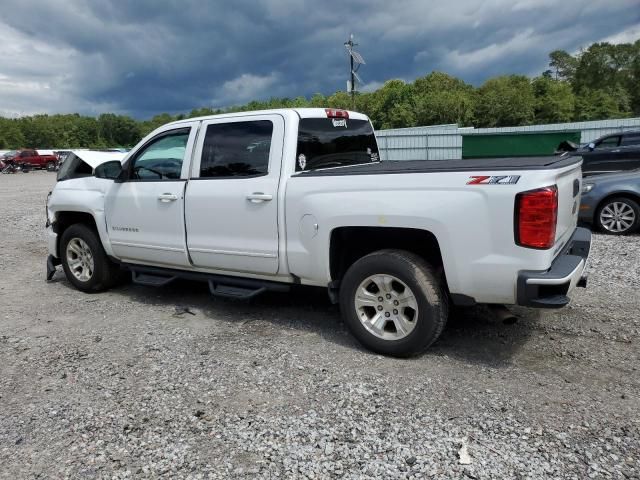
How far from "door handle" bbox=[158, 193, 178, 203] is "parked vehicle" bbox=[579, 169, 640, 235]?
635 centimetres

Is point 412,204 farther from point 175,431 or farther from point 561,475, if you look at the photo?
point 175,431

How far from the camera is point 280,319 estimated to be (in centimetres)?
486

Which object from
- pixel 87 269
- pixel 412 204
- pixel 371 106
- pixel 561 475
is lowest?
pixel 561 475

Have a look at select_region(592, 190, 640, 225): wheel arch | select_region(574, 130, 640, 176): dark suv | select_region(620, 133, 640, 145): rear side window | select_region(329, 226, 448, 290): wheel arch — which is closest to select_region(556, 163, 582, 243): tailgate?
select_region(329, 226, 448, 290): wheel arch

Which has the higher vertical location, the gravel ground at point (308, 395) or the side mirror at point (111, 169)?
the side mirror at point (111, 169)

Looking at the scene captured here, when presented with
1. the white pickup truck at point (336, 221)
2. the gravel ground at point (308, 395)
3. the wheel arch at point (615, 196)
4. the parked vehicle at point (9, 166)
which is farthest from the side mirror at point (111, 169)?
the parked vehicle at point (9, 166)

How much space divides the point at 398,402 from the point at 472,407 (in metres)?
0.46

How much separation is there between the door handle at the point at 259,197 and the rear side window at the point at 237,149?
0.65ft

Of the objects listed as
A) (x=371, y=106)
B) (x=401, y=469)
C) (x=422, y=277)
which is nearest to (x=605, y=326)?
(x=422, y=277)

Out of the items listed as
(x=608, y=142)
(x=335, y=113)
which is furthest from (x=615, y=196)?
(x=608, y=142)

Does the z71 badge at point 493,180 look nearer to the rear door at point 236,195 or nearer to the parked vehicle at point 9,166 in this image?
the rear door at point 236,195

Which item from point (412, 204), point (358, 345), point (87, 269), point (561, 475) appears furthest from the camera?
point (87, 269)

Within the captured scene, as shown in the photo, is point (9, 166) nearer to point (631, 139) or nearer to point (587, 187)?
point (631, 139)

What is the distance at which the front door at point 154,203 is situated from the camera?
4852mm
